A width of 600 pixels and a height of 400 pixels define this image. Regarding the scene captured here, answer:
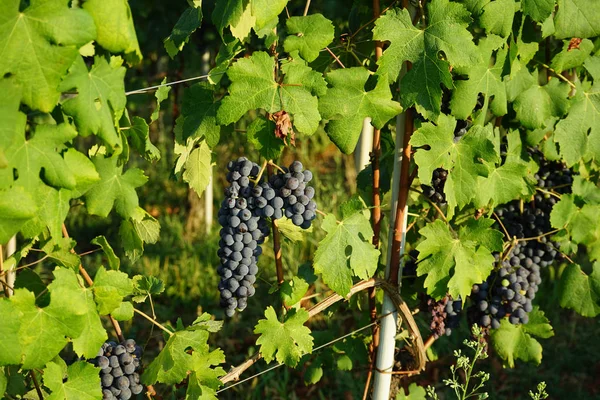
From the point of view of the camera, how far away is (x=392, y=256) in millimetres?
2543

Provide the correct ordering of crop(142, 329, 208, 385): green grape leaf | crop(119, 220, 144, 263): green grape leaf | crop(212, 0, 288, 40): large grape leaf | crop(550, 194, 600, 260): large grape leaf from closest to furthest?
crop(212, 0, 288, 40): large grape leaf → crop(142, 329, 208, 385): green grape leaf → crop(119, 220, 144, 263): green grape leaf → crop(550, 194, 600, 260): large grape leaf

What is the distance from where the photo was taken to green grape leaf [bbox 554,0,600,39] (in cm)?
231

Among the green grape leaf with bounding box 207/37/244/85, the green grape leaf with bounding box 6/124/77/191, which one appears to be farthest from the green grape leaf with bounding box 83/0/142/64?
the green grape leaf with bounding box 207/37/244/85

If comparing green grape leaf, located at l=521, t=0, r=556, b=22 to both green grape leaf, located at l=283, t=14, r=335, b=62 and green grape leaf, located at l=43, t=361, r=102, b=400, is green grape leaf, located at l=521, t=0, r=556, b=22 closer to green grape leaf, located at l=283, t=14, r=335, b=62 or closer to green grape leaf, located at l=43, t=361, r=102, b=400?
green grape leaf, located at l=283, t=14, r=335, b=62

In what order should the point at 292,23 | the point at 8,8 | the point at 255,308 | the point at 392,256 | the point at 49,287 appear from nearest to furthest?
the point at 8,8
the point at 49,287
the point at 292,23
the point at 392,256
the point at 255,308

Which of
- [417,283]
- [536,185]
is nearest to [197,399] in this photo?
[417,283]

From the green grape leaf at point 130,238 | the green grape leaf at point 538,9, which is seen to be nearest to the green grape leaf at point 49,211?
the green grape leaf at point 130,238

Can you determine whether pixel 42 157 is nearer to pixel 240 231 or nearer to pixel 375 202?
pixel 240 231

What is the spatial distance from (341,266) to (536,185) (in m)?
1.02

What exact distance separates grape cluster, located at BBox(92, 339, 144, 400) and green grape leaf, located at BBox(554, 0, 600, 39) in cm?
165

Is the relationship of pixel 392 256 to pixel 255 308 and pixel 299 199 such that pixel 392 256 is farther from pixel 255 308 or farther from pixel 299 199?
pixel 255 308

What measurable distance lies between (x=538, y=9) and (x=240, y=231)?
1106 millimetres

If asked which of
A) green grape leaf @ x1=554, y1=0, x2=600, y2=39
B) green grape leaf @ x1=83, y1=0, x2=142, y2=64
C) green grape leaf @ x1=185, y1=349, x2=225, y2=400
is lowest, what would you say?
green grape leaf @ x1=185, y1=349, x2=225, y2=400

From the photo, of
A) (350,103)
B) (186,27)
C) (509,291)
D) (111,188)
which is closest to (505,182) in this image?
(509,291)
